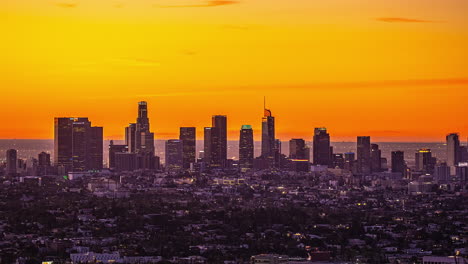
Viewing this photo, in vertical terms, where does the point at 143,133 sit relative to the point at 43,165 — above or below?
above

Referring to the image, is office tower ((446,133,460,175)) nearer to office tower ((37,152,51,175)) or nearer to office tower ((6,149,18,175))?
office tower ((37,152,51,175))

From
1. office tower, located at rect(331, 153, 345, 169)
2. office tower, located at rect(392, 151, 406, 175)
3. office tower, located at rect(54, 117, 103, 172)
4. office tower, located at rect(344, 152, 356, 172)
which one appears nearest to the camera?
office tower, located at rect(54, 117, 103, 172)

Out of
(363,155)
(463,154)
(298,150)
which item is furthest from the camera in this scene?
(298,150)

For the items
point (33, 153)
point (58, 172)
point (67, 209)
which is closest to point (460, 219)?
point (67, 209)

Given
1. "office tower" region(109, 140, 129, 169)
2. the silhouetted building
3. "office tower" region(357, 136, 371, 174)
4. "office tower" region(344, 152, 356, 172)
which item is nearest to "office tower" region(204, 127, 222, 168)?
"office tower" region(109, 140, 129, 169)

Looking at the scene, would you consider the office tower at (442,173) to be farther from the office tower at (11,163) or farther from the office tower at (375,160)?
the office tower at (11,163)

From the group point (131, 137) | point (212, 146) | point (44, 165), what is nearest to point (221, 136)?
point (212, 146)

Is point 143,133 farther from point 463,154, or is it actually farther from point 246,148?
point 463,154
